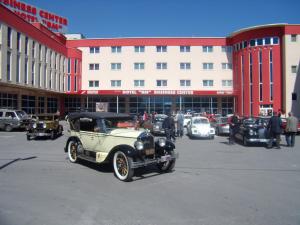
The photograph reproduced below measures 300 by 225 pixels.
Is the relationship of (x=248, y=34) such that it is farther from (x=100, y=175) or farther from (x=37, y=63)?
(x=100, y=175)

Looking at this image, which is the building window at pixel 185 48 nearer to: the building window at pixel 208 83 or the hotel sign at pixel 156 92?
the building window at pixel 208 83

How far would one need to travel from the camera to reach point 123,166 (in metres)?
7.18

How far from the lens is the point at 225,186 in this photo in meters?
6.47

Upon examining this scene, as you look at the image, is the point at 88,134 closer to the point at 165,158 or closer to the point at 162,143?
the point at 162,143

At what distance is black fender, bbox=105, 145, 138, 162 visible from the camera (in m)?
6.94

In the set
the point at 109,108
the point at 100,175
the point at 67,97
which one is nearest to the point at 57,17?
the point at 67,97

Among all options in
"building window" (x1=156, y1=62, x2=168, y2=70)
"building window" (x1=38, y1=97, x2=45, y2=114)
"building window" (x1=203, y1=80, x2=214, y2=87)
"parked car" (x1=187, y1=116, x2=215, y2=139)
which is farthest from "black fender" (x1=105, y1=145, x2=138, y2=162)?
"building window" (x1=203, y1=80, x2=214, y2=87)

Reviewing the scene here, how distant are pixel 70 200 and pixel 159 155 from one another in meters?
3.20

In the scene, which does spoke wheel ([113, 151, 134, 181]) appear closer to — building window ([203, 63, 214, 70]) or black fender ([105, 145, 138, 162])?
black fender ([105, 145, 138, 162])

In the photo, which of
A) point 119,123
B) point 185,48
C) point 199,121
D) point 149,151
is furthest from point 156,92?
point 149,151

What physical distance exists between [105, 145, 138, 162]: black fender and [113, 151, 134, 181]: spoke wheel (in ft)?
0.31

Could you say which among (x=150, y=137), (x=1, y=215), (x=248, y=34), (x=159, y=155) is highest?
(x=248, y=34)

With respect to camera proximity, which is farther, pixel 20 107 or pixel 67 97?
pixel 67 97

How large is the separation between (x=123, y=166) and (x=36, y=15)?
41.3 meters
